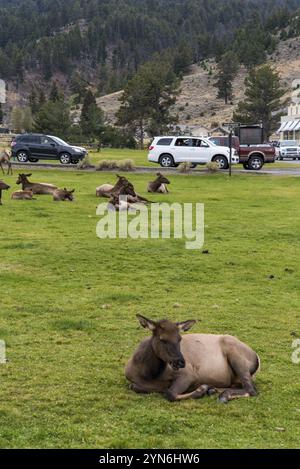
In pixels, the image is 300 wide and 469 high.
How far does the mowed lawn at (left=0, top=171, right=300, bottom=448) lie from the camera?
573 cm

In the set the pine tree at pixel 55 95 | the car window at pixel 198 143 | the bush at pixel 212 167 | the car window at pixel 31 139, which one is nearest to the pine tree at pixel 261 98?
the pine tree at pixel 55 95

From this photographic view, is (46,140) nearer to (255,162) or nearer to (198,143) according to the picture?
(198,143)

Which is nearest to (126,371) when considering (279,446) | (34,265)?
(279,446)

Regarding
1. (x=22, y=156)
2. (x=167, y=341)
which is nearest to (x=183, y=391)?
(x=167, y=341)

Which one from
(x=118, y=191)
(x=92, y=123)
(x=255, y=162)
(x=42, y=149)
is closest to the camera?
(x=118, y=191)

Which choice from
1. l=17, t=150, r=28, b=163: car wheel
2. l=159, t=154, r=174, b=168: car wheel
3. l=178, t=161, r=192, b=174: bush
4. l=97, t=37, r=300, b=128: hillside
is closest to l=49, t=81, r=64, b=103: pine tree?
l=97, t=37, r=300, b=128: hillside

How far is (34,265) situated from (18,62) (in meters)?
188

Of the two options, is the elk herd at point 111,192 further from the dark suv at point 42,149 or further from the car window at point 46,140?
the car window at point 46,140

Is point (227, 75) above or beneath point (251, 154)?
above

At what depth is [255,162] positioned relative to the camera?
1591 inches

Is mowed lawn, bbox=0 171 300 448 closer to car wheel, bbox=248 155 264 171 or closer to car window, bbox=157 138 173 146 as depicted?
car window, bbox=157 138 173 146

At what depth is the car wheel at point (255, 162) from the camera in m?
40.3

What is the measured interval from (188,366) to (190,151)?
1302 inches

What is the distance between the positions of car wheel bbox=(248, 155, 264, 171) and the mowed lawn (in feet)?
71.8
